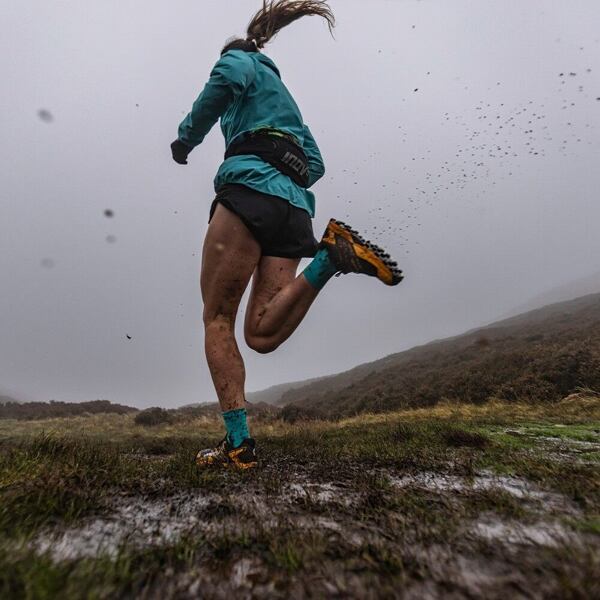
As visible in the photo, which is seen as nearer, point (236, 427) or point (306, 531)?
point (306, 531)

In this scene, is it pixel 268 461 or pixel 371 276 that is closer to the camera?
pixel 371 276

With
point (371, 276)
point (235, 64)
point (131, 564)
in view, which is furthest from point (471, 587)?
point (235, 64)

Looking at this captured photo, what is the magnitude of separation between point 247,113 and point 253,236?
3.71 ft

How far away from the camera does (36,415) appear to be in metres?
16.6

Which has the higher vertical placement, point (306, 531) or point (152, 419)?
point (152, 419)

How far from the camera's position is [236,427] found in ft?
8.38

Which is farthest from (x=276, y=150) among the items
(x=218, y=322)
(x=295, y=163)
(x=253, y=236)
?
(x=218, y=322)

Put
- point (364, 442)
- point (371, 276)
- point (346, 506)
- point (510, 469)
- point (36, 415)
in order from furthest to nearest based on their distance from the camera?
1. point (36, 415)
2. point (364, 442)
3. point (371, 276)
4. point (510, 469)
5. point (346, 506)

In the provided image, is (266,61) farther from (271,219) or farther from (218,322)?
(218,322)

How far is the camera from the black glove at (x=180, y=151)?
10.5 feet

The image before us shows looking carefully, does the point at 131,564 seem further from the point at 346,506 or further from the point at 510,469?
the point at 510,469

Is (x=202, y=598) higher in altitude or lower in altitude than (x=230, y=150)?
lower

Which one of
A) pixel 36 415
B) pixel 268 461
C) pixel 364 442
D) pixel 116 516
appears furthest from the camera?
pixel 36 415

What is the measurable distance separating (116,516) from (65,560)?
A: 17.3 inches
